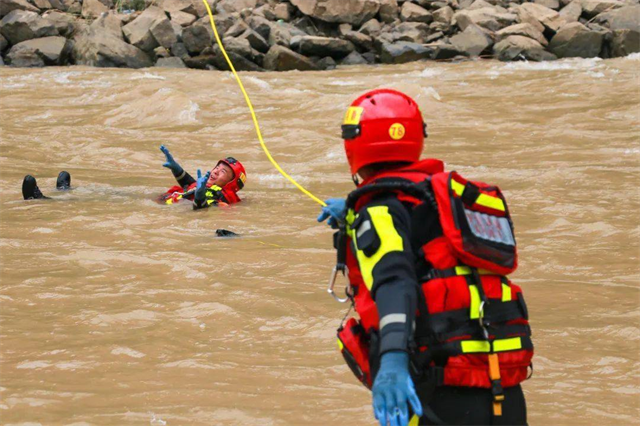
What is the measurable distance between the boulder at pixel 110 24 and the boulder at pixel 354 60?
6.29m

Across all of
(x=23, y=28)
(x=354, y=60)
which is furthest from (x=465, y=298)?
(x=23, y=28)

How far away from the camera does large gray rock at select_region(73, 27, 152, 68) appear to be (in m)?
23.9

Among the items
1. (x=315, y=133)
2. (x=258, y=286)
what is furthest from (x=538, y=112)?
(x=258, y=286)

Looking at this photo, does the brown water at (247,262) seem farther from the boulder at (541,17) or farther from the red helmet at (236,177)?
the boulder at (541,17)

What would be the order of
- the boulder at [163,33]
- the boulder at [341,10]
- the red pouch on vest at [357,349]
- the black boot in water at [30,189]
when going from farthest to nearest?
1. the boulder at [341,10]
2. the boulder at [163,33]
3. the black boot in water at [30,189]
4. the red pouch on vest at [357,349]

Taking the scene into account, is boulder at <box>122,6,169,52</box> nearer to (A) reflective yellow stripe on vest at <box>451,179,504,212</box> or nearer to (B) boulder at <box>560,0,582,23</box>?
(B) boulder at <box>560,0,582,23</box>

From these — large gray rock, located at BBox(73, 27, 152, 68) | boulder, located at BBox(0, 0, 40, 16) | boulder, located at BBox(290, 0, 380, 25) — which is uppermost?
boulder, located at BBox(0, 0, 40, 16)

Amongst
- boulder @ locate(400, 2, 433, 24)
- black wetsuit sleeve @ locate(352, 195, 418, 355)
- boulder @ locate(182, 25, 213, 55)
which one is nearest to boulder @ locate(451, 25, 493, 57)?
boulder @ locate(400, 2, 433, 24)

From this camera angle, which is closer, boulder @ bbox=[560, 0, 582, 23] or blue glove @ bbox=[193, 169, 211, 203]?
blue glove @ bbox=[193, 169, 211, 203]

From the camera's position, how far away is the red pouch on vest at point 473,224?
247 centimetres

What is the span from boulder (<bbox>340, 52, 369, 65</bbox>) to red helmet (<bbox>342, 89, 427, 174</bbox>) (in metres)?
23.5

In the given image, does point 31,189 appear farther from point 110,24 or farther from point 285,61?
point 110,24

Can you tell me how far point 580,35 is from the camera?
2478 cm

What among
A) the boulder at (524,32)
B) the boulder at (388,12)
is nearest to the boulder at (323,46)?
the boulder at (388,12)
